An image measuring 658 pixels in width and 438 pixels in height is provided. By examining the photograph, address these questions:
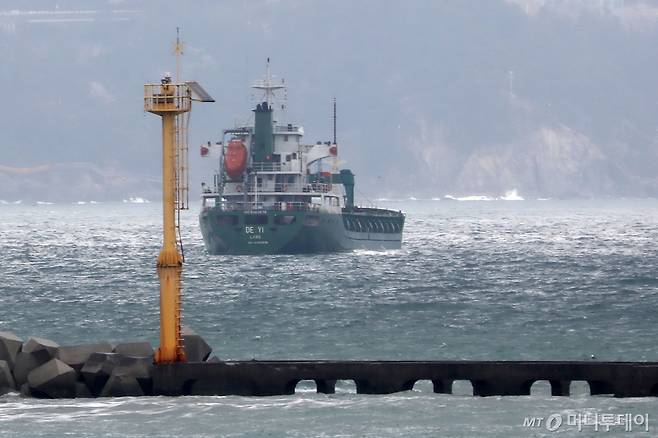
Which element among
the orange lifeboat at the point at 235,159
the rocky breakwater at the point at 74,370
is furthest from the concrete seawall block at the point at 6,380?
the orange lifeboat at the point at 235,159

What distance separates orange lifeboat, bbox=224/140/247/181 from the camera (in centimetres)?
11306

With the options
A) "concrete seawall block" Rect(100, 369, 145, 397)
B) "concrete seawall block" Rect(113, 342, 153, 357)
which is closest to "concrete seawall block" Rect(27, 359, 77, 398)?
"concrete seawall block" Rect(100, 369, 145, 397)

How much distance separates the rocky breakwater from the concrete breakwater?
0.07 ft

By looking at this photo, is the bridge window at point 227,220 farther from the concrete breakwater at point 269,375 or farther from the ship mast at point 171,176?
the ship mast at point 171,176

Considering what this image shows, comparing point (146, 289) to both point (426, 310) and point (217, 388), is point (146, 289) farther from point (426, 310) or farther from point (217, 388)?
point (217, 388)

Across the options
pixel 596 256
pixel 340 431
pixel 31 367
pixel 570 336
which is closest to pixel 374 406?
pixel 340 431

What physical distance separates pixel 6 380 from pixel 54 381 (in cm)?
122

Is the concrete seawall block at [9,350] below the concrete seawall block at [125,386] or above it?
above

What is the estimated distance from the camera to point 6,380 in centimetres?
3484

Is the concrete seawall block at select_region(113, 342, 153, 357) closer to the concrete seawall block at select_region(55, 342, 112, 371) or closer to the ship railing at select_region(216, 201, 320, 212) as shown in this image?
the concrete seawall block at select_region(55, 342, 112, 371)

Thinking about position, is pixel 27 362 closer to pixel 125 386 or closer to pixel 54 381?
pixel 54 381

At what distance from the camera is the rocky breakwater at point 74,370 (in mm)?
34281

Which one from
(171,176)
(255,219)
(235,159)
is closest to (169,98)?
(171,176)

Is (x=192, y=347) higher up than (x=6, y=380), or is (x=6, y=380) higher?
(x=192, y=347)
